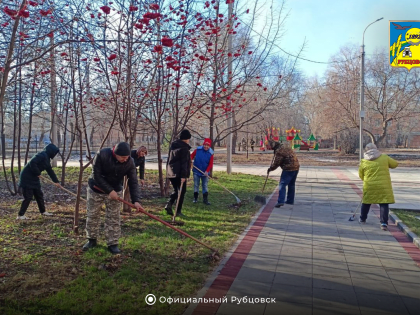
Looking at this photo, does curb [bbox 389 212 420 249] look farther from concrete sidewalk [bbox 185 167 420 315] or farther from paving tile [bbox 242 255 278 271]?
paving tile [bbox 242 255 278 271]

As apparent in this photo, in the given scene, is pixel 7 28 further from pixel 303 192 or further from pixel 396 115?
pixel 396 115

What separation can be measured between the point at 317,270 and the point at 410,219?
3901mm

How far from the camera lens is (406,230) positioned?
6.36 metres

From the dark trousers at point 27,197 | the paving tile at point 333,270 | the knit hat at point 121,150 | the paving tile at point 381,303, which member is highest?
the knit hat at point 121,150

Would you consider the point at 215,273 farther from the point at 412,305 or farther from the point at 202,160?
the point at 202,160

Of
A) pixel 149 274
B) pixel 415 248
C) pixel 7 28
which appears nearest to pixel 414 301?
pixel 415 248

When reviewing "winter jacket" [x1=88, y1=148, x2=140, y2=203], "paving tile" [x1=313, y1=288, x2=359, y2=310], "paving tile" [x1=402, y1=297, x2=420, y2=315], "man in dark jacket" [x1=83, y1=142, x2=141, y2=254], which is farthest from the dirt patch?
"paving tile" [x1=402, y1=297, x2=420, y2=315]

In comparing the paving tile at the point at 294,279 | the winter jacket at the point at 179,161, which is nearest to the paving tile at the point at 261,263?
the paving tile at the point at 294,279

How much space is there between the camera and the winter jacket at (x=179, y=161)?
719 centimetres

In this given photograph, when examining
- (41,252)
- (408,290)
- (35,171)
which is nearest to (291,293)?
(408,290)

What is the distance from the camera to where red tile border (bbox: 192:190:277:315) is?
11.6 feet

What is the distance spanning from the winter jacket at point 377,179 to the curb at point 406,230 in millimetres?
543

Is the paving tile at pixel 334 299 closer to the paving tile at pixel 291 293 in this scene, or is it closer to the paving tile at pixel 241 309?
the paving tile at pixel 291 293

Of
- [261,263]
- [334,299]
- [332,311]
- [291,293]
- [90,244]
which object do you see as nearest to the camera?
[332,311]
